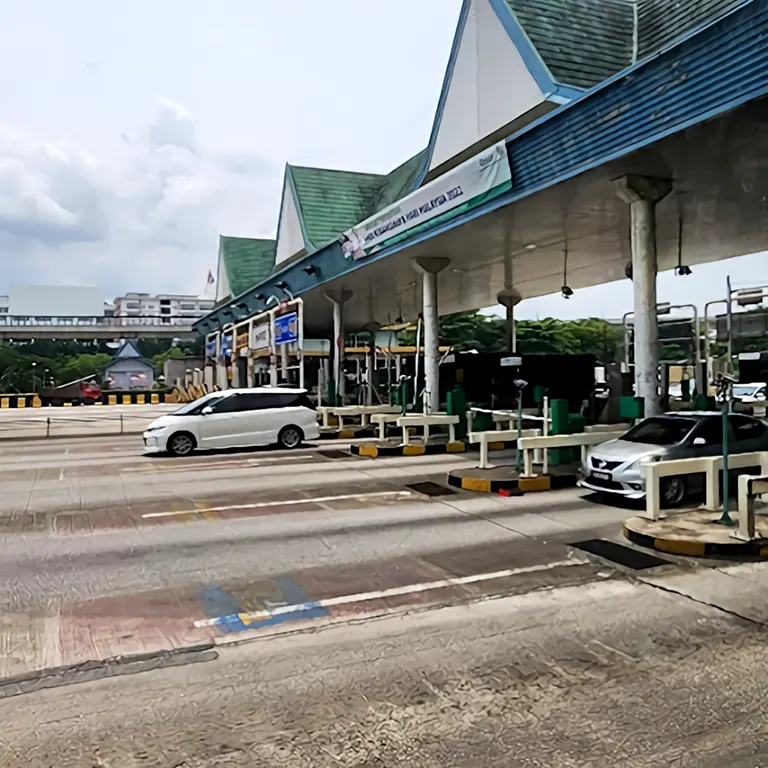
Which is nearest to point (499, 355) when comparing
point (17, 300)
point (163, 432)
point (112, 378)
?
point (163, 432)

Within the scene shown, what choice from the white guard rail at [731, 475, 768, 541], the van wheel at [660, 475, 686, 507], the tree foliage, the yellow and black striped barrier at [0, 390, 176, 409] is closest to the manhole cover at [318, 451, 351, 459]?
the van wheel at [660, 475, 686, 507]

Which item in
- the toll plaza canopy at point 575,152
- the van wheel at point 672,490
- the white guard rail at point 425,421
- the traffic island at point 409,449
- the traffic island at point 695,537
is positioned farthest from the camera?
the white guard rail at point 425,421

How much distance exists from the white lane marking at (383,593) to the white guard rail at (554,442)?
455 centimetres

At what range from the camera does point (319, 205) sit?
32.0 m

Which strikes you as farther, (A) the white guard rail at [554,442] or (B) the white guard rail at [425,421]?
(B) the white guard rail at [425,421]

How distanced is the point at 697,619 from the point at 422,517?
4.38 metres

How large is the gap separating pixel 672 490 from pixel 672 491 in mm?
15

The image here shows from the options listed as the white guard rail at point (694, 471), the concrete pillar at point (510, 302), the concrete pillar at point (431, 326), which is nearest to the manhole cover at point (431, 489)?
the white guard rail at point (694, 471)

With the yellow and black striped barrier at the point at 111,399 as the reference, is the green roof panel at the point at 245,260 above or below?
above

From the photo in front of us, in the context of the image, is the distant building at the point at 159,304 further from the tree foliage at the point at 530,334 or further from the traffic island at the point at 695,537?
the traffic island at the point at 695,537

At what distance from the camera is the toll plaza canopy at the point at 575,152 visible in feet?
32.4

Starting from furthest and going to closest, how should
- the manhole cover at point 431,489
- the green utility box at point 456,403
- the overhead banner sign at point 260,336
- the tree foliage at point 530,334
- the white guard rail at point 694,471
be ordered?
the tree foliage at point 530,334
the overhead banner sign at point 260,336
the green utility box at point 456,403
the manhole cover at point 431,489
the white guard rail at point 694,471

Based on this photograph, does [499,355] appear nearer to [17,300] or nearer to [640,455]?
[640,455]

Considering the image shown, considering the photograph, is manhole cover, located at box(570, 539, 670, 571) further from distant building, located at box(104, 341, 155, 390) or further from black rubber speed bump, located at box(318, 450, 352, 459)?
distant building, located at box(104, 341, 155, 390)
